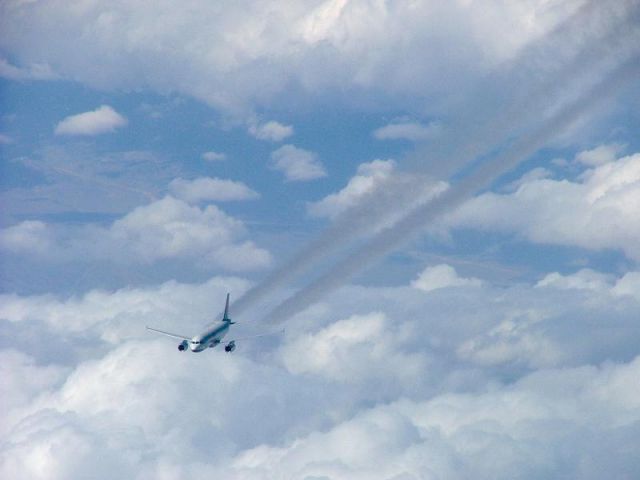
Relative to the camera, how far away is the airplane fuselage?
342ft

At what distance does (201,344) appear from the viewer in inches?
4109

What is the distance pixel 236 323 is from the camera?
4483 inches

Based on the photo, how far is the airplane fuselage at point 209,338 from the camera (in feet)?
342

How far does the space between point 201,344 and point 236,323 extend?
1061 cm

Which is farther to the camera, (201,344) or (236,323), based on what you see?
(236,323)

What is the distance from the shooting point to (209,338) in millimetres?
106188
